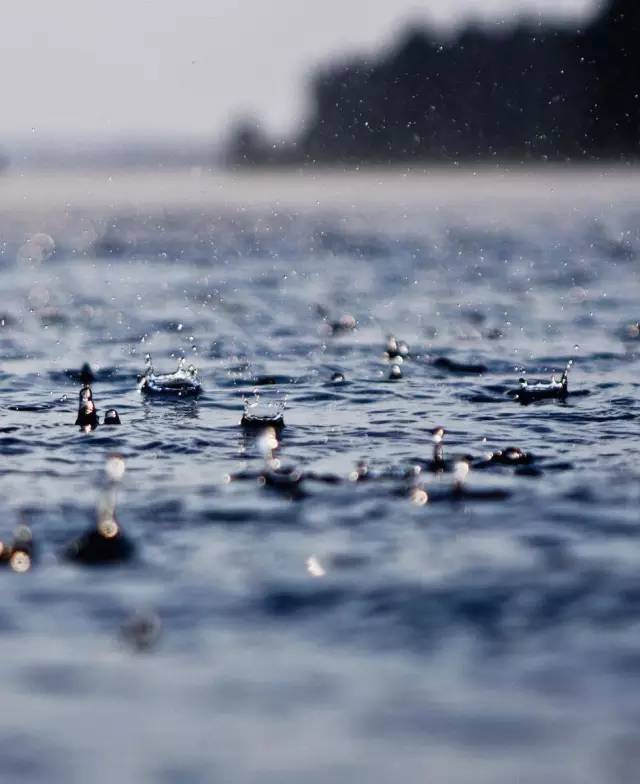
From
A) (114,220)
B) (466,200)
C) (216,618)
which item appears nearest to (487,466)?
(216,618)

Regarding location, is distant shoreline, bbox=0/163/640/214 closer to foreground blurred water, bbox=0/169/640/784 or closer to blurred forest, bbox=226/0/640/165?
blurred forest, bbox=226/0/640/165

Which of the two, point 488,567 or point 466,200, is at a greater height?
point 466,200

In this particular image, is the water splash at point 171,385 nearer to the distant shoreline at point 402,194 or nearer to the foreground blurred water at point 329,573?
the foreground blurred water at point 329,573

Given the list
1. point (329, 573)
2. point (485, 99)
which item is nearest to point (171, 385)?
point (329, 573)

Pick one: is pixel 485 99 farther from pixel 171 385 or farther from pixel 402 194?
pixel 171 385

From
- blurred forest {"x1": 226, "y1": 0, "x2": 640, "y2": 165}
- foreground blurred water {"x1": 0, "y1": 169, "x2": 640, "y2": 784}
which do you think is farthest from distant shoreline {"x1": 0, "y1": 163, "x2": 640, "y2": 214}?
foreground blurred water {"x1": 0, "y1": 169, "x2": 640, "y2": 784}

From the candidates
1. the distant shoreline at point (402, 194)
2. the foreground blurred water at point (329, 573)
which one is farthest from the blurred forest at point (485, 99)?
the foreground blurred water at point (329, 573)

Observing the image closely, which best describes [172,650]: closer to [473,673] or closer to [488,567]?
[473,673]
